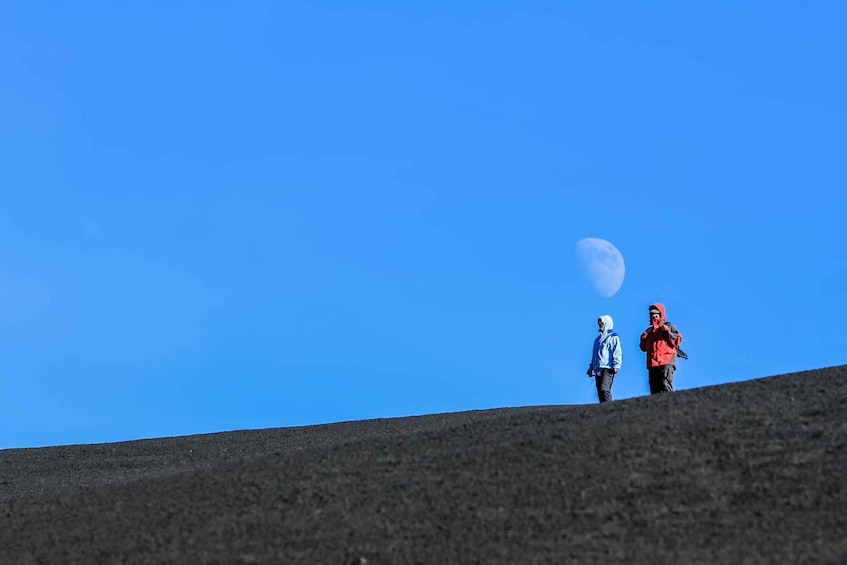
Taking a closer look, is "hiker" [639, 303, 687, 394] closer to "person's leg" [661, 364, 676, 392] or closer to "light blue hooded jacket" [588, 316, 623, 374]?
"person's leg" [661, 364, 676, 392]

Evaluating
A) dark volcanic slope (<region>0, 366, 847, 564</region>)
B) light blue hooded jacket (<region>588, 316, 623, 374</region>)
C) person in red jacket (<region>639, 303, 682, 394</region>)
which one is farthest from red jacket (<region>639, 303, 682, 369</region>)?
dark volcanic slope (<region>0, 366, 847, 564</region>)

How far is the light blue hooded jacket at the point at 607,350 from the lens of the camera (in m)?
21.7

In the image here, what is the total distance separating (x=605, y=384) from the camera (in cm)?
2172

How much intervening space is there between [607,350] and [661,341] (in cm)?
149

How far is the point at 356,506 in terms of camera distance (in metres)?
12.4

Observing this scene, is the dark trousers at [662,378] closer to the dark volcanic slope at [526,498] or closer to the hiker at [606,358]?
the hiker at [606,358]

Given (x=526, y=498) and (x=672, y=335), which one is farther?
(x=672, y=335)

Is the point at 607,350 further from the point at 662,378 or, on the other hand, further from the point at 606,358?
the point at 662,378

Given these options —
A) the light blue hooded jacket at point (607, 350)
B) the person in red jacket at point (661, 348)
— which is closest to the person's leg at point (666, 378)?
the person in red jacket at point (661, 348)

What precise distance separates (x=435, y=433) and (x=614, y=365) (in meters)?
7.01

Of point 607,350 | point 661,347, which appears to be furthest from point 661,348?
point 607,350

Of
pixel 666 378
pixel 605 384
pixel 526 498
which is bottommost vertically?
pixel 526 498

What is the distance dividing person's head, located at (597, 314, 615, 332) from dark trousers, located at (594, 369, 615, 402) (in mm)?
865

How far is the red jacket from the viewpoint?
66.8 feet
